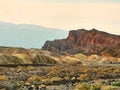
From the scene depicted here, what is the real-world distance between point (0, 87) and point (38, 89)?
4.35 m

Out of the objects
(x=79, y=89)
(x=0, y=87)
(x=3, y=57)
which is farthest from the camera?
(x=3, y=57)

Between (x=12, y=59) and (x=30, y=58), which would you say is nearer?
(x=12, y=59)

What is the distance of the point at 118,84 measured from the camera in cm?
5131

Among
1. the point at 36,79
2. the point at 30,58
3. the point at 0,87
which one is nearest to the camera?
the point at 0,87

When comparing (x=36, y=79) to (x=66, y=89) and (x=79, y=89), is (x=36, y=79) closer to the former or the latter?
(x=66, y=89)

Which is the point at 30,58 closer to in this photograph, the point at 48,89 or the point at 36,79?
the point at 36,79

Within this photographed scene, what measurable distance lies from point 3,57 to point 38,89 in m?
126

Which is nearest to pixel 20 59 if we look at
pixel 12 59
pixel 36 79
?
pixel 12 59

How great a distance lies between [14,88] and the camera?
49750 millimetres

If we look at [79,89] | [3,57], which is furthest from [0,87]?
[3,57]

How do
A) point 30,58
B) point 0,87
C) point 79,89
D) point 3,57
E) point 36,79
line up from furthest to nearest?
point 30,58, point 3,57, point 36,79, point 0,87, point 79,89

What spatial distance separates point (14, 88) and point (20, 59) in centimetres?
13475

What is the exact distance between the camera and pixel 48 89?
51.2m

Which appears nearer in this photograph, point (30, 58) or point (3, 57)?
point (3, 57)
